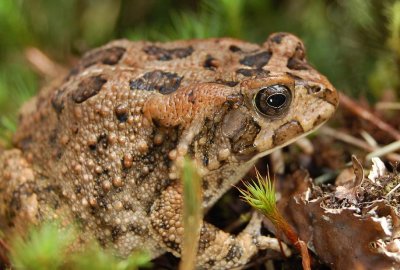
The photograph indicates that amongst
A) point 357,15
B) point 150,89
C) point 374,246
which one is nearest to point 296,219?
point 374,246

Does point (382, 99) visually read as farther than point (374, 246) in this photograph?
Yes

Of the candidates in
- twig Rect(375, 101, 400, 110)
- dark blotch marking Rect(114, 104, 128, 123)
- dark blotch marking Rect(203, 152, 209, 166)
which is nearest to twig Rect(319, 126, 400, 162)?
twig Rect(375, 101, 400, 110)

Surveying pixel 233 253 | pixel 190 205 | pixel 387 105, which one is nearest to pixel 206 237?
pixel 233 253

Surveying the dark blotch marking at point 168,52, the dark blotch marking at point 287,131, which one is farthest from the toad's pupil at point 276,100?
the dark blotch marking at point 168,52

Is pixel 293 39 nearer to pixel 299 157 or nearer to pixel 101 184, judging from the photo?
pixel 299 157

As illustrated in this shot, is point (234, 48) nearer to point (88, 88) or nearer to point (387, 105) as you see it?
point (88, 88)

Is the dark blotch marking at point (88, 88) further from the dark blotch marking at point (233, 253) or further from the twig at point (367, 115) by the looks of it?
the twig at point (367, 115)
